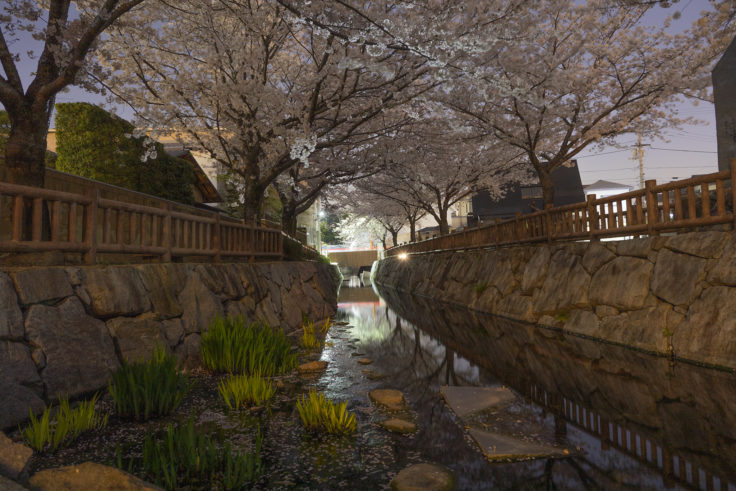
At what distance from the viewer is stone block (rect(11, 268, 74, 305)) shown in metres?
4.38

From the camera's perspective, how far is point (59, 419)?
11.9ft

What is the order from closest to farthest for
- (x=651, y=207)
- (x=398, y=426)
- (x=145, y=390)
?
1. (x=398, y=426)
2. (x=145, y=390)
3. (x=651, y=207)

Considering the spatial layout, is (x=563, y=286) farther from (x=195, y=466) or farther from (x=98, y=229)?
(x=98, y=229)

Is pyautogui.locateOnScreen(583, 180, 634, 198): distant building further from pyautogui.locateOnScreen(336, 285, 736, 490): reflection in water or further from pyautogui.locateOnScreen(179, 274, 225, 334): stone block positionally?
pyautogui.locateOnScreen(179, 274, 225, 334): stone block


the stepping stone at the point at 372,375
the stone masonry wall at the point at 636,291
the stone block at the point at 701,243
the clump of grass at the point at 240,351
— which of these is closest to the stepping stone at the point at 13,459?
the clump of grass at the point at 240,351

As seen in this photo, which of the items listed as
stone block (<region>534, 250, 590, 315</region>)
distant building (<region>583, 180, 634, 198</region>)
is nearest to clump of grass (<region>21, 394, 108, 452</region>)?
stone block (<region>534, 250, 590, 315</region>)

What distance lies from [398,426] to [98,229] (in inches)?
263

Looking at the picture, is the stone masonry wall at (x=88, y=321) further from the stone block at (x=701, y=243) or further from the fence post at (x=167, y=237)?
the stone block at (x=701, y=243)

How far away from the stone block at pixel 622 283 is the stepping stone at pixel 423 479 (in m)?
6.43

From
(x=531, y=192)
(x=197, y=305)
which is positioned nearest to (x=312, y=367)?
(x=197, y=305)

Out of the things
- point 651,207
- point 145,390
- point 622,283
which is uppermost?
point 651,207

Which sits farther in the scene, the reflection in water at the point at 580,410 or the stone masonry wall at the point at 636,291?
the stone masonry wall at the point at 636,291

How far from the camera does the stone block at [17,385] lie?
387 centimetres

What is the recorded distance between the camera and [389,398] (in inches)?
199
